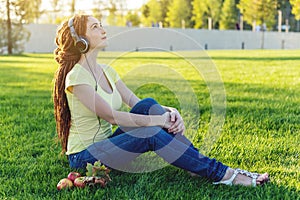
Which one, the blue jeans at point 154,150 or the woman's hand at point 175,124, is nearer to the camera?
A: the blue jeans at point 154,150

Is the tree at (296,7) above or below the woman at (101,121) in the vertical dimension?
above

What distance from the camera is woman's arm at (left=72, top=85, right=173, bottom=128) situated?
2268 millimetres

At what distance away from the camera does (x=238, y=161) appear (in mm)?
2707

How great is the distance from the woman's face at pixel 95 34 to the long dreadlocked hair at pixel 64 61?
3 cm

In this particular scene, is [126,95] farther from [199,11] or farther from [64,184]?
[199,11]

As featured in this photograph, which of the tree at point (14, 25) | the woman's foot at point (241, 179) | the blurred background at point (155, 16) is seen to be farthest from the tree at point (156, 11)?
the woman's foot at point (241, 179)

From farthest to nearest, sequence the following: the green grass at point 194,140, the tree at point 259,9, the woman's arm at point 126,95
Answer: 1. the tree at point 259,9
2. the woman's arm at point 126,95
3. the green grass at point 194,140

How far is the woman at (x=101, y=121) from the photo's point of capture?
2270 mm

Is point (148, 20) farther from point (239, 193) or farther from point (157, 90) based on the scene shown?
point (239, 193)

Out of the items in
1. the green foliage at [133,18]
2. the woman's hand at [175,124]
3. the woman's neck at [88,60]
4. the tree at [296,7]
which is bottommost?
the woman's hand at [175,124]

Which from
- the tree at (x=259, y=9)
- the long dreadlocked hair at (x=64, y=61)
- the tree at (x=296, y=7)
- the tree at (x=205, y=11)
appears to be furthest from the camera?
the tree at (x=205, y=11)

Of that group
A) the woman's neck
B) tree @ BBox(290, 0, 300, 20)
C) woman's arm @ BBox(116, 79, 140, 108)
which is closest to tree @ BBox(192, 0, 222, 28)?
tree @ BBox(290, 0, 300, 20)

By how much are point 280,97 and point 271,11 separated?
28032mm

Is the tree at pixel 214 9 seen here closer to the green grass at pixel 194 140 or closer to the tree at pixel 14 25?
the tree at pixel 14 25
